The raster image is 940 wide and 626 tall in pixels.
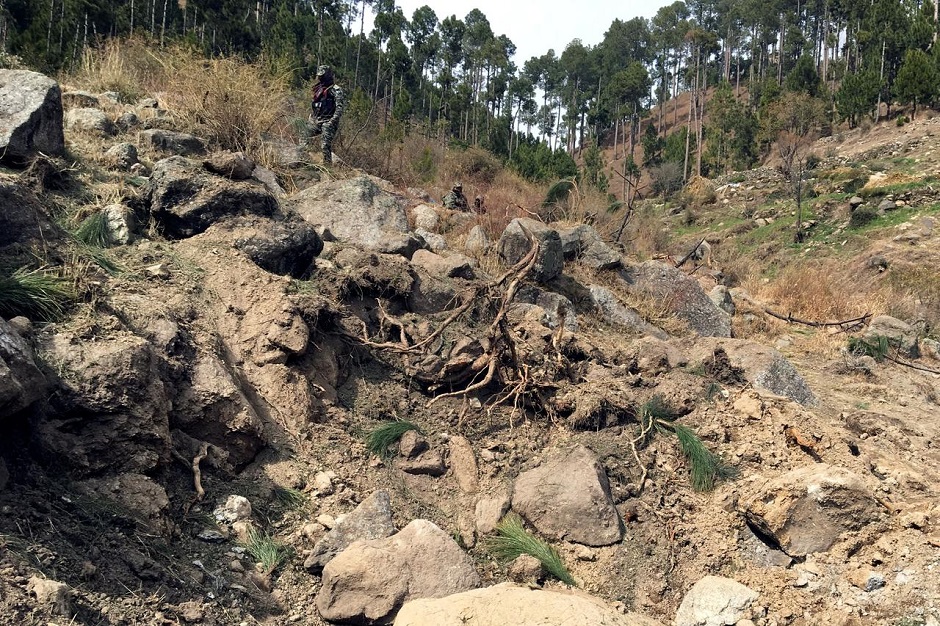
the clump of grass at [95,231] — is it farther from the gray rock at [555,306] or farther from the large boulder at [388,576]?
the gray rock at [555,306]

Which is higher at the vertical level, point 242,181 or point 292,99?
point 292,99

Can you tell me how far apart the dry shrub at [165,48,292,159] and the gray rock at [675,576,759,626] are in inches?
239

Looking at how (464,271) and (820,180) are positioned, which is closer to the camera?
(464,271)

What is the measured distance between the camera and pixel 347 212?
6480mm

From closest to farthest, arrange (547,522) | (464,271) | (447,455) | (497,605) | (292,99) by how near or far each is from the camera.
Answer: (497,605) < (547,522) < (447,455) < (464,271) < (292,99)

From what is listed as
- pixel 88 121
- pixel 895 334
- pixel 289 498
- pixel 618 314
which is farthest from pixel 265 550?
pixel 895 334

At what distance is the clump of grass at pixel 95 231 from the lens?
4.51 metres

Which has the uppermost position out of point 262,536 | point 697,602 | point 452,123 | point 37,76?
point 452,123

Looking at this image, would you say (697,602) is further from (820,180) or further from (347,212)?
(820,180)

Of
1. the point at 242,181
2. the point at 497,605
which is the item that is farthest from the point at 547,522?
the point at 242,181

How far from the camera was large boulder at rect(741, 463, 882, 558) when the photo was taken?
360cm

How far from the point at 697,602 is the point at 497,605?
1349 millimetres

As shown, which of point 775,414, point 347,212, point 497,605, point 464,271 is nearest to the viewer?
point 497,605

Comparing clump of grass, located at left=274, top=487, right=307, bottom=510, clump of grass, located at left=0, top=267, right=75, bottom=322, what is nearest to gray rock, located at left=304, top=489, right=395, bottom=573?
clump of grass, located at left=274, top=487, right=307, bottom=510
